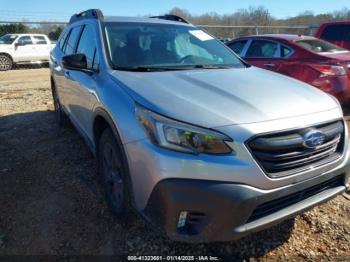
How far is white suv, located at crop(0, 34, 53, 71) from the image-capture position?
648 inches

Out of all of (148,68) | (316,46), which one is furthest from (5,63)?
(148,68)

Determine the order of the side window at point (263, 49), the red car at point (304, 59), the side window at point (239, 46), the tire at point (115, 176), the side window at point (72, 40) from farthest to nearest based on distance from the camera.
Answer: the side window at point (239, 46)
the side window at point (263, 49)
the red car at point (304, 59)
the side window at point (72, 40)
the tire at point (115, 176)

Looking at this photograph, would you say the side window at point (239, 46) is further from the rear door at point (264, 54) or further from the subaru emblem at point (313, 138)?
the subaru emblem at point (313, 138)

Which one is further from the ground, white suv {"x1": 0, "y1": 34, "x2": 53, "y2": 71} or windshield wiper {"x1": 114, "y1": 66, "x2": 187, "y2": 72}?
windshield wiper {"x1": 114, "y1": 66, "x2": 187, "y2": 72}

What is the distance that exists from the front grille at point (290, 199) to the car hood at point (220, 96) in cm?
54

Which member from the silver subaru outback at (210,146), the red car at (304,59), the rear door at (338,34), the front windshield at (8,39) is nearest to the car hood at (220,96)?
the silver subaru outback at (210,146)

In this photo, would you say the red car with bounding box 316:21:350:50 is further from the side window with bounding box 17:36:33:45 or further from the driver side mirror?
the side window with bounding box 17:36:33:45

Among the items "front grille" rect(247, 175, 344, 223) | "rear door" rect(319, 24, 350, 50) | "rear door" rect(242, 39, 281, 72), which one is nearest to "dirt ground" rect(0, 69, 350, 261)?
"front grille" rect(247, 175, 344, 223)

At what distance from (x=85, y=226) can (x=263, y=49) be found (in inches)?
209

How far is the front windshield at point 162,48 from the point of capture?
3.41 metres

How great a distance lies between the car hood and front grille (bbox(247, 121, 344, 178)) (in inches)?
5.5

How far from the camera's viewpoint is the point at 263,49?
7.15 m

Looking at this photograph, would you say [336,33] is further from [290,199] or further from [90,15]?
[290,199]

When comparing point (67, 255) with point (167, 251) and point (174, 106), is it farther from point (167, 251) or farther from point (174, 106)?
point (174, 106)
